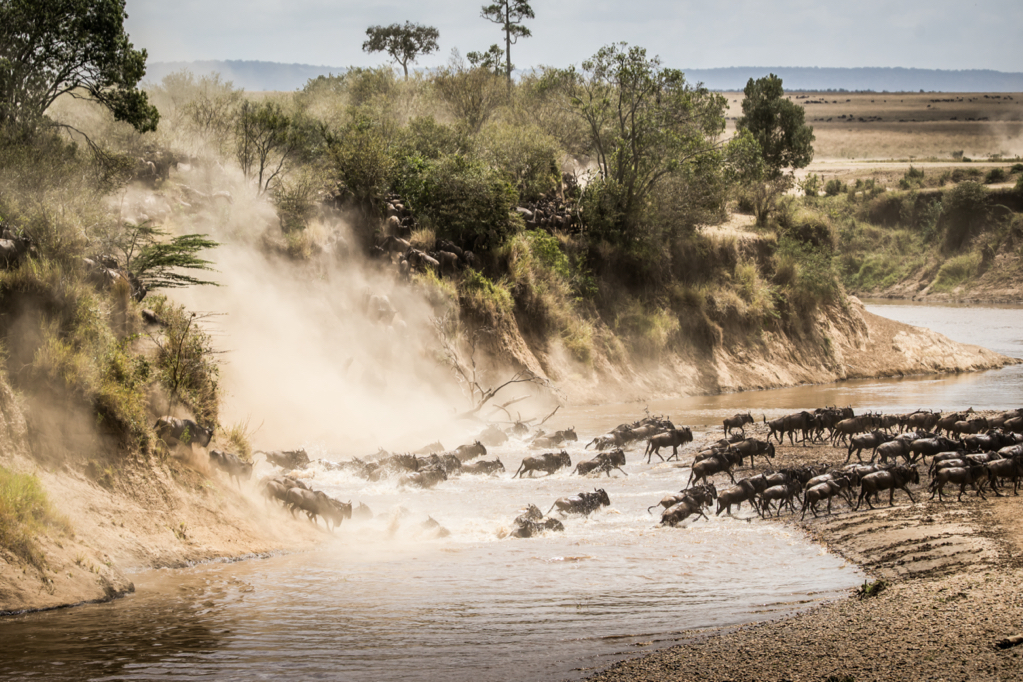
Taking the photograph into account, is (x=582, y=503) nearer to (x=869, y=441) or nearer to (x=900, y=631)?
(x=900, y=631)

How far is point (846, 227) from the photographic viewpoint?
290 ft

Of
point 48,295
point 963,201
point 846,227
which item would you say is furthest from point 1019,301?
point 48,295

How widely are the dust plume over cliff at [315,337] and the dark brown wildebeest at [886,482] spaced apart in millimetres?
11486

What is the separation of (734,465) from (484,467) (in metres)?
5.51

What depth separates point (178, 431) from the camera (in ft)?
40.9

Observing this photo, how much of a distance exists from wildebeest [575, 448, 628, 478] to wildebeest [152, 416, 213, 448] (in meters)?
8.26

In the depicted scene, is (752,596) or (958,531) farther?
Result: (958,531)

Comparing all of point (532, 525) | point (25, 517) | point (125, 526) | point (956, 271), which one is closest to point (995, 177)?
point (956, 271)

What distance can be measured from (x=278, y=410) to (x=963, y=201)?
8130cm

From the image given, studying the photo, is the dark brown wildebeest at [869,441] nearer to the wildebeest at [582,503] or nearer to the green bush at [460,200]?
the wildebeest at [582,503]

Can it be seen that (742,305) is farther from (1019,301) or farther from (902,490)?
(1019,301)

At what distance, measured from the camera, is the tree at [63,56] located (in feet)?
66.4

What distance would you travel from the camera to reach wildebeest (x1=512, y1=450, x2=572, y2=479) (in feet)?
59.6

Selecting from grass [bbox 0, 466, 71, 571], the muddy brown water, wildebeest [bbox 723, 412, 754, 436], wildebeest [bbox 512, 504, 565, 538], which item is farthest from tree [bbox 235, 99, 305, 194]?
grass [bbox 0, 466, 71, 571]
